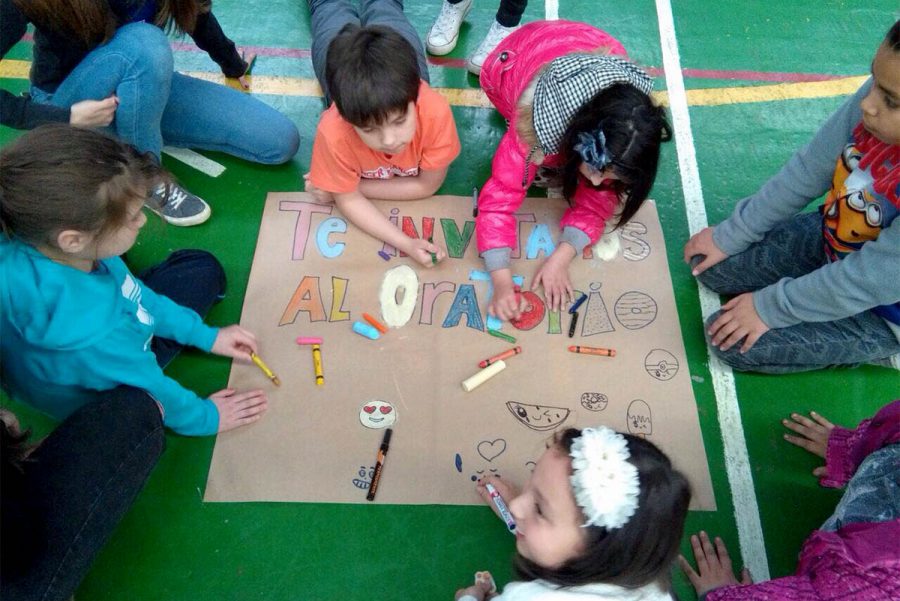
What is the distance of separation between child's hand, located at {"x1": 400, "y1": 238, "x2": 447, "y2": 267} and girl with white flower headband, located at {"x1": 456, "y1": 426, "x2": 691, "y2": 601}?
27.7 inches

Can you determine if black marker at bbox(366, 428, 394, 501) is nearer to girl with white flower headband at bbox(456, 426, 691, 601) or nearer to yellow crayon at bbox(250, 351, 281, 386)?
yellow crayon at bbox(250, 351, 281, 386)

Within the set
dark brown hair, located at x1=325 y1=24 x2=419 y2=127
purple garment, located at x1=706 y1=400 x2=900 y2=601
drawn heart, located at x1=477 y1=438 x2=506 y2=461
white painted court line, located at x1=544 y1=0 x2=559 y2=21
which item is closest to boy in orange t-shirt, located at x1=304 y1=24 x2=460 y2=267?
dark brown hair, located at x1=325 y1=24 x2=419 y2=127

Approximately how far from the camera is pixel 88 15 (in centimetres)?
130

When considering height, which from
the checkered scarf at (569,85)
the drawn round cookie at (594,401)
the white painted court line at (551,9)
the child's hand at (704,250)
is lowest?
the drawn round cookie at (594,401)

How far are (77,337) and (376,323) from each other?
0.63 m

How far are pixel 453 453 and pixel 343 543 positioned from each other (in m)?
0.28

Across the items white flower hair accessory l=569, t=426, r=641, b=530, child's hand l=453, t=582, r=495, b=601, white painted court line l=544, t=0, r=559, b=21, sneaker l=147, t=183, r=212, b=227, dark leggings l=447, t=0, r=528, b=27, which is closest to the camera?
white flower hair accessory l=569, t=426, r=641, b=530

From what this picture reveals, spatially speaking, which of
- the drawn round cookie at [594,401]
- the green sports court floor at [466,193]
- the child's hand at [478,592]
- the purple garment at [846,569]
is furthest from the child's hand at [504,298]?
the purple garment at [846,569]

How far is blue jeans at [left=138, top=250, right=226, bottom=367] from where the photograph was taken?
143 centimetres

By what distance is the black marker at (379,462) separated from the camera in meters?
1.27

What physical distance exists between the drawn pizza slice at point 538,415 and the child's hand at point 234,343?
0.59m

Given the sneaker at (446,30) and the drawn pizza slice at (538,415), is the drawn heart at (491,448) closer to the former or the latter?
the drawn pizza slice at (538,415)

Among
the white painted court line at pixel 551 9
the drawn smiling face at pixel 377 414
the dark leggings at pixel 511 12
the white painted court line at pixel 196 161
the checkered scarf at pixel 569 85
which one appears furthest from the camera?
the white painted court line at pixel 551 9

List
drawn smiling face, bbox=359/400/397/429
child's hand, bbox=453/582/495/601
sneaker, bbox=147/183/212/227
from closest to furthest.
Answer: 1. child's hand, bbox=453/582/495/601
2. drawn smiling face, bbox=359/400/397/429
3. sneaker, bbox=147/183/212/227
